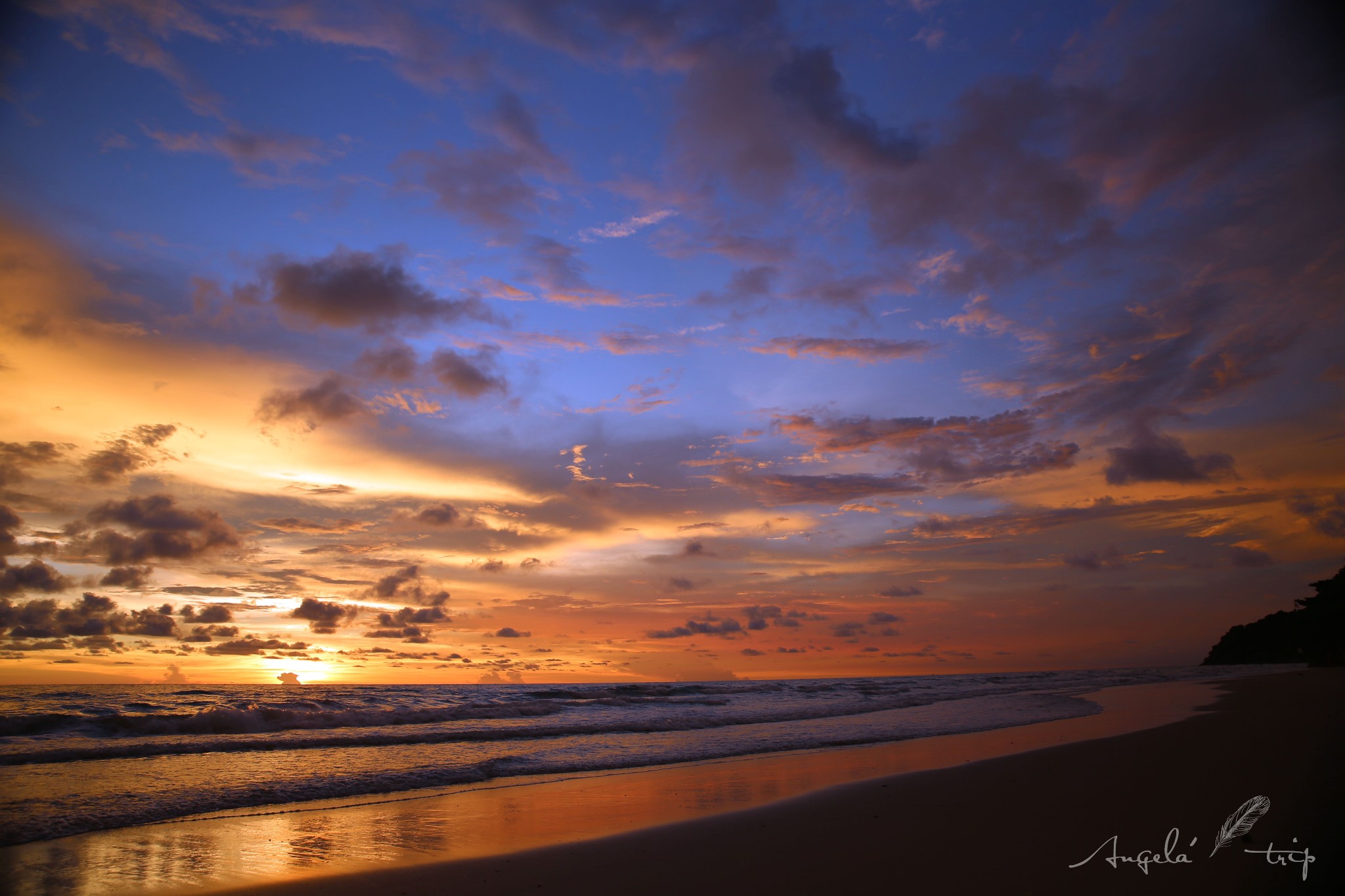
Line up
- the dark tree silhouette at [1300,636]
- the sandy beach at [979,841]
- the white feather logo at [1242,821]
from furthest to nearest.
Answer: the dark tree silhouette at [1300,636], the white feather logo at [1242,821], the sandy beach at [979,841]

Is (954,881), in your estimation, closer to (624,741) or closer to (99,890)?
(99,890)

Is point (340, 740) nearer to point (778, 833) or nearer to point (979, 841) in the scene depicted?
point (778, 833)

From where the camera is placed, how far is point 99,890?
7758mm

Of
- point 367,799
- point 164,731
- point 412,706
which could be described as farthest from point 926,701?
point 164,731

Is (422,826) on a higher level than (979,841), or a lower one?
lower

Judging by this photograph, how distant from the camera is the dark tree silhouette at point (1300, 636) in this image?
148ft

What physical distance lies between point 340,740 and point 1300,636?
8056cm

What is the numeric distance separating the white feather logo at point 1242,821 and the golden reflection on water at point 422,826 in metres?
6.43

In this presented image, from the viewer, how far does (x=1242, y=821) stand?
7578 millimetres

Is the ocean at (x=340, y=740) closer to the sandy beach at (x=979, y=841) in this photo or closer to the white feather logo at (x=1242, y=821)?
the sandy beach at (x=979, y=841)

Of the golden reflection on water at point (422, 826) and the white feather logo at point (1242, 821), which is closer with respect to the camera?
the white feather logo at point (1242, 821)

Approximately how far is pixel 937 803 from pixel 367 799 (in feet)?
36.0

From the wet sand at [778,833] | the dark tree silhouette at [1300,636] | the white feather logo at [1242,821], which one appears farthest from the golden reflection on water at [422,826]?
the dark tree silhouette at [1300,636]

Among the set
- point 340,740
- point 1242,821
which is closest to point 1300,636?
point 1242,821
